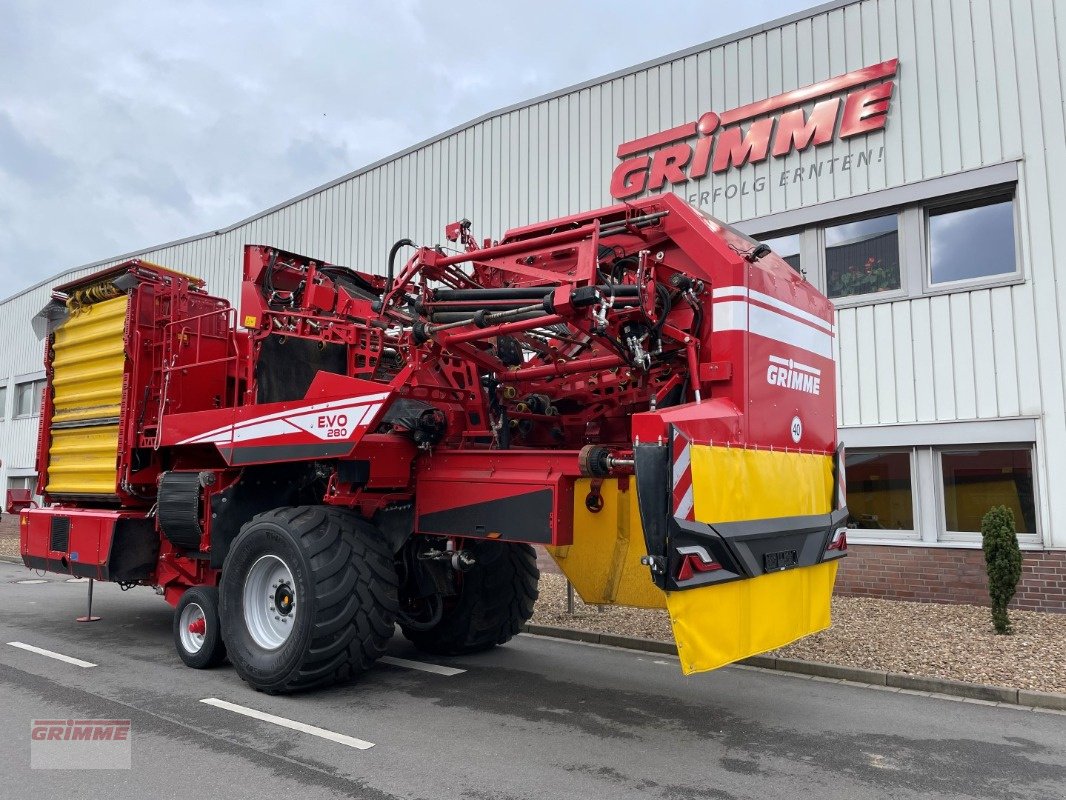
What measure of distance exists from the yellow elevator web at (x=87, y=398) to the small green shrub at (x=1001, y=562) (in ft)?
27.8

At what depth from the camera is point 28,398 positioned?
1042 inches

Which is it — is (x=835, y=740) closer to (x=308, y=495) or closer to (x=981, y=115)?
(x=308, y=495)

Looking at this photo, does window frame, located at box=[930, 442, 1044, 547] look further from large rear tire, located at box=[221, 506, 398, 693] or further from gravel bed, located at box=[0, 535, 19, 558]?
gravel bed, located at box=[0, 535, 19, 558]

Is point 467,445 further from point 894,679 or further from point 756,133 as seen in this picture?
point 756,133

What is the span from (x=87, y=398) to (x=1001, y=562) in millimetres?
9217

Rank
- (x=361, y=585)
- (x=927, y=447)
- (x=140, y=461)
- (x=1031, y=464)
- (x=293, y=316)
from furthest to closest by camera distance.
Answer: (x=927, y=447) < (x=1031, y=464) < (x=140, y=461) < (x=293, y=316) < (x=361, y=585)

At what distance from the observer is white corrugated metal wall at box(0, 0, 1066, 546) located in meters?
9.36

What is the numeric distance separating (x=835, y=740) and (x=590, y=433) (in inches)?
108

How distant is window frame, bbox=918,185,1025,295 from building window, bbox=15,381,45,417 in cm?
2551

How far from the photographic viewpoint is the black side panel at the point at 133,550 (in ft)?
24.6

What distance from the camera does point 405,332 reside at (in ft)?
20.0

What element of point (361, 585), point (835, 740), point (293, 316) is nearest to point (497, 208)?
point (293, 316)

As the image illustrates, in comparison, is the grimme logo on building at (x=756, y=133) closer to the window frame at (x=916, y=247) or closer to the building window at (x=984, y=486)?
the window frame at (x=916, y=247)

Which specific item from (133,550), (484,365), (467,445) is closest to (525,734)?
(467,445)
